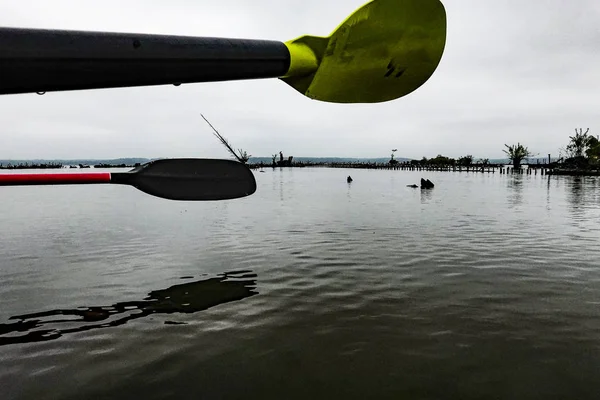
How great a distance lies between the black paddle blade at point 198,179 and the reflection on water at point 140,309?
4628mm

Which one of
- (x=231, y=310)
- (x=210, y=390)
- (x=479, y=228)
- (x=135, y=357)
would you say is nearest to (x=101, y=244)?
(x=231, y=310)

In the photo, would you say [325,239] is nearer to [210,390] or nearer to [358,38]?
[210,390]

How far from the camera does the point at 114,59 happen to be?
137 centimetres

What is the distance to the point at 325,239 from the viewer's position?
14.7m

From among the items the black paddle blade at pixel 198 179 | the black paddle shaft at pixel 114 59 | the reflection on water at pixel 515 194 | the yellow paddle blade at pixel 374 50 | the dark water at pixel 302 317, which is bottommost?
the dark water at pixel 302 317

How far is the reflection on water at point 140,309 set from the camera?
6.40m

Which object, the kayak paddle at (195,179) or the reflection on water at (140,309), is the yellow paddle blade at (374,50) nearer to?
the kayak paddle at (195,179)

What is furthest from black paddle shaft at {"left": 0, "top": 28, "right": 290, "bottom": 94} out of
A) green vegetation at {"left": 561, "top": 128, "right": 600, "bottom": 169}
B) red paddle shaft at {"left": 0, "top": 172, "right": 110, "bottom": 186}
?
green vegetation at {"left": 561, "top": 128, "right": 600, "bottom": 169}

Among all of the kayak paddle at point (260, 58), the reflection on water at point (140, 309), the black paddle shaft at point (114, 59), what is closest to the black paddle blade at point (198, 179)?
the kayak paddle at point (260, 58)

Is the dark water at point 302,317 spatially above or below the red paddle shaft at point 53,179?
below

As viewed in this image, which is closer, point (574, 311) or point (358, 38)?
point (358, 38)

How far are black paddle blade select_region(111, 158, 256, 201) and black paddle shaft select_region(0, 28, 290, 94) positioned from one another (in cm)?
148

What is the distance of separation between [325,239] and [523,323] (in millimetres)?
8687

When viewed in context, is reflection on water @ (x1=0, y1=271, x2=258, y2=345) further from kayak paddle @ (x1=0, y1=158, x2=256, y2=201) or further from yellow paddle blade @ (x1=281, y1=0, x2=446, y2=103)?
yellow paddle blade @ (x1=281, y1=0, x2=446, y2=103)
